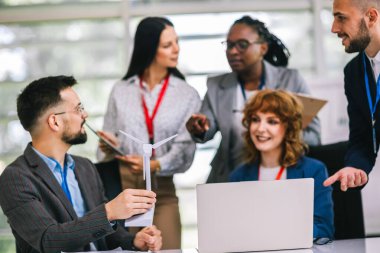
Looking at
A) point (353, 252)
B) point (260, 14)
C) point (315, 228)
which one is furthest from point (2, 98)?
point (353, 252)

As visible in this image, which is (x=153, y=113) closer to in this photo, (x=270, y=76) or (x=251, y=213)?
(x=270, y=76)

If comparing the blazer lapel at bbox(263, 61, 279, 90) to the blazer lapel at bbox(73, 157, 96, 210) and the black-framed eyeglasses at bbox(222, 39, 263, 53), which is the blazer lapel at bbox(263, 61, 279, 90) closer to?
the black-framed eyeglasses at bbox(222, 39, 263, 53)

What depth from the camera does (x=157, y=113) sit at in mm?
4129

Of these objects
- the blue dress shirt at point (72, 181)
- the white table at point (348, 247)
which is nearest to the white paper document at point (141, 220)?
the white table at point (348, 247)

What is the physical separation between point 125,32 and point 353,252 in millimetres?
2855

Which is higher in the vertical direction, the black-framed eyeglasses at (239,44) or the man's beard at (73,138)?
the black-framed eyeglasses at (239,44)

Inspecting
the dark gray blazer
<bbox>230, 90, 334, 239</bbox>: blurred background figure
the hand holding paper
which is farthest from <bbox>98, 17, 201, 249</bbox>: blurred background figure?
the hand holding paper

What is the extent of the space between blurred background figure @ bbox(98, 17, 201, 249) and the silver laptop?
133 centimetres

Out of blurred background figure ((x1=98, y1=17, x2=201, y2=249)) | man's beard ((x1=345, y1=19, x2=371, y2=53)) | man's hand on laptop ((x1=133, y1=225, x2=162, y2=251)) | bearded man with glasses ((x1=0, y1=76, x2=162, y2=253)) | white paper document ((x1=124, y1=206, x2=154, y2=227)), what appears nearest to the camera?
white paper document ((x1=124, y1=206, x2=154, y2=227))

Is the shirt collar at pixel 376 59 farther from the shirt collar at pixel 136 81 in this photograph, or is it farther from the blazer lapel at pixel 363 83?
the shirt collar at pixel 136 81

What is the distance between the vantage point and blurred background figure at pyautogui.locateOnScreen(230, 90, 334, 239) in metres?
3.72

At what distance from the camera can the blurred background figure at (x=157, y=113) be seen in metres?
4.10

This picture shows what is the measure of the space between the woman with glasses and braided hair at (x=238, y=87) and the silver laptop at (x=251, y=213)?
144 cm

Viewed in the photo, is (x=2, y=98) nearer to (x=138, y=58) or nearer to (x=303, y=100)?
(x=138, y=58)
